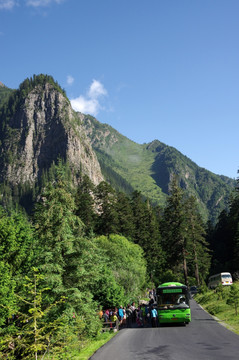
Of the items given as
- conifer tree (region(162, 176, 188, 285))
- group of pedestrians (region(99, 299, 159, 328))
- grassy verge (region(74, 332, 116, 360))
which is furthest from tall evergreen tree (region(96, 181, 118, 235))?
grassy verge (region(74, 332, 116, 360))

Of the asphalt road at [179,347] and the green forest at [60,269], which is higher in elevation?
the green forest at [60,269]

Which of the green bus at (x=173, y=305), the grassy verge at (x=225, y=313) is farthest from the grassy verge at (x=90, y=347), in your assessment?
the grassy verge at (x=225, y=313)

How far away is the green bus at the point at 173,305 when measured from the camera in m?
23.3

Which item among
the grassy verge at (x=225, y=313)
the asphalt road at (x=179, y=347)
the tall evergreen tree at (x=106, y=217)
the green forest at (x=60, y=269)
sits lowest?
the grassy verge at (x=225, y=313)

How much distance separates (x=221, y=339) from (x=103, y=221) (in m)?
51.2

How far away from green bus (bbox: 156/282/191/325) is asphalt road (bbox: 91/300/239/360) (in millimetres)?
3559

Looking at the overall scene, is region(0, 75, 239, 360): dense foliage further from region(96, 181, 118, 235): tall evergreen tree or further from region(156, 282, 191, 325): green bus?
region(156, 282, 191, 325): green bus

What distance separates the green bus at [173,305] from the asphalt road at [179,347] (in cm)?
356

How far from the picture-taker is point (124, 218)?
230ft

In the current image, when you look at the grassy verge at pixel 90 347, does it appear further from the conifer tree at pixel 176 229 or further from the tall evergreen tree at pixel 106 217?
the tall evergreen tree at pixel 106 217

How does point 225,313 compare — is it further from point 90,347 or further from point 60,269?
point 60,269

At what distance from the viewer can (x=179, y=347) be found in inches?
583

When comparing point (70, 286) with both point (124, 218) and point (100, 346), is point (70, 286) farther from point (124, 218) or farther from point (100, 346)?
point (124, 218)

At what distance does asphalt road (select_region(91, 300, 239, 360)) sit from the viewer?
12.9 m
